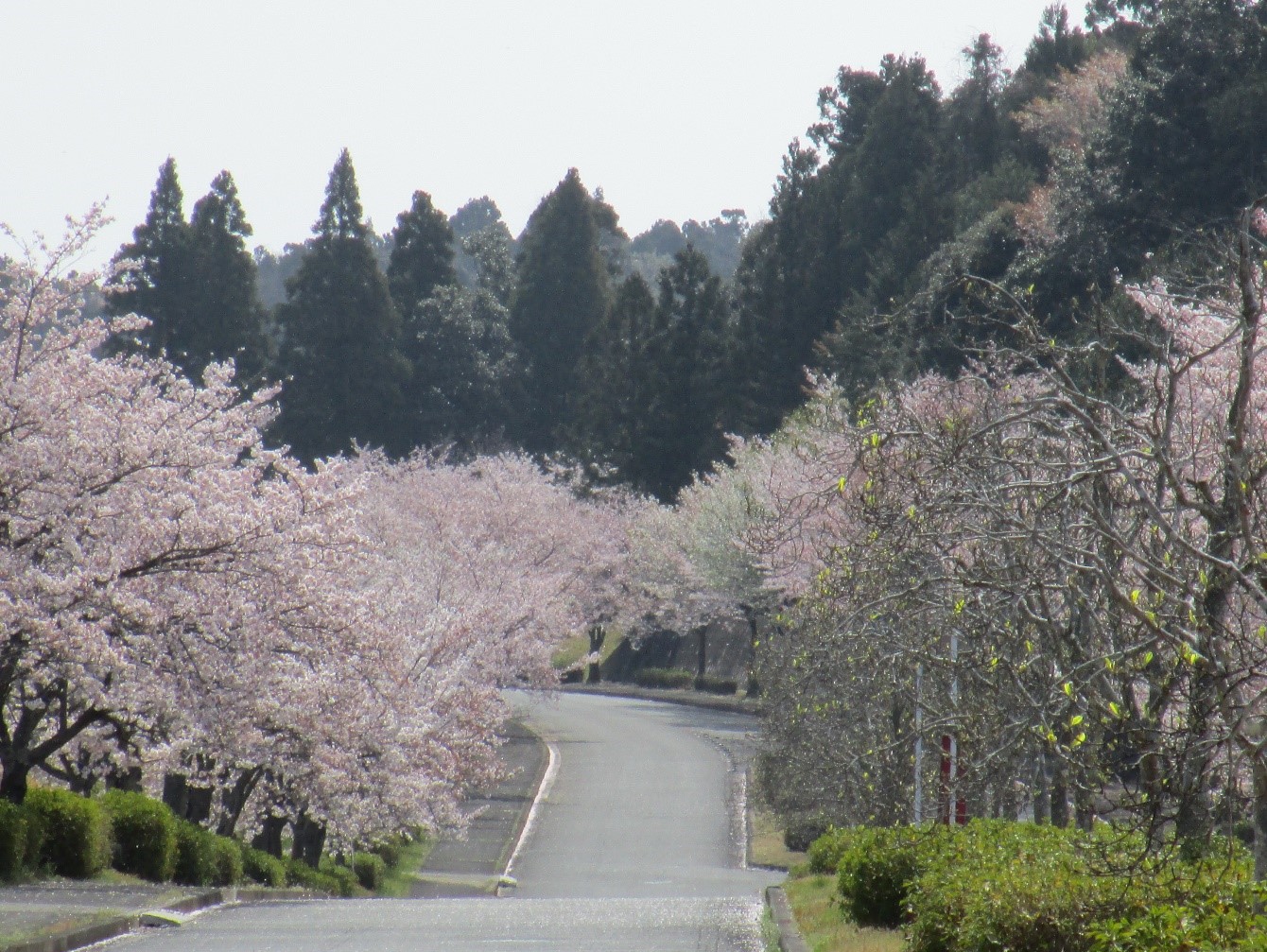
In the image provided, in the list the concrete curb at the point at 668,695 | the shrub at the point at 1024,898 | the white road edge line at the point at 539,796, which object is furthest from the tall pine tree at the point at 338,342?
the shrub at the point at 1024,898

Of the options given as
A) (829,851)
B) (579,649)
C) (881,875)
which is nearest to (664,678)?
(579,649)

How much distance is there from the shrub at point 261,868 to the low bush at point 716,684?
1239 inches

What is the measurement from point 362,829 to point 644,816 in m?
9.35

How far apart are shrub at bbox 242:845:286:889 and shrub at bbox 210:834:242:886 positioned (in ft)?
3.58

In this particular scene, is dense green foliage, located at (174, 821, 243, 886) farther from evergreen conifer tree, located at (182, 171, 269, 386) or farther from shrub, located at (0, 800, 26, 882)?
evergreen conifer tree, located at (182, 171, 269, 386)

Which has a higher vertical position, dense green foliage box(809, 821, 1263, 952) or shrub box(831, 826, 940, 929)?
dense green foliage box(809, 821, 1263, 952)

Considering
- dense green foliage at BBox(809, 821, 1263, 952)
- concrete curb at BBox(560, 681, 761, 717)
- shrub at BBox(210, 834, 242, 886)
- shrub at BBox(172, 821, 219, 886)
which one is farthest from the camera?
concrete curb at BBox(560, 681, 761, 717)

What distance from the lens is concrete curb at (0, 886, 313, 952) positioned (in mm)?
9688

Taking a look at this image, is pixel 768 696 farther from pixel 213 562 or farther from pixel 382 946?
pixel 382 946

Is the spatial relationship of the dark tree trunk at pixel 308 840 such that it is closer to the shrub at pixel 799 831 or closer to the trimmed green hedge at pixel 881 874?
the shrub at pixel 799 831

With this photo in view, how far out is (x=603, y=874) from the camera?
25.2m

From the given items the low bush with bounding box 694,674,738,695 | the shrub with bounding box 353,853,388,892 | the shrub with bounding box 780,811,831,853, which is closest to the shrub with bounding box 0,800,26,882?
the shrub with bounding box 353,853,388,892

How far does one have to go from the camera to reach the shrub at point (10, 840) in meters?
13.4

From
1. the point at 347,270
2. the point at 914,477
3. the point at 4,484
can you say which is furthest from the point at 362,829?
the point at 347,270
